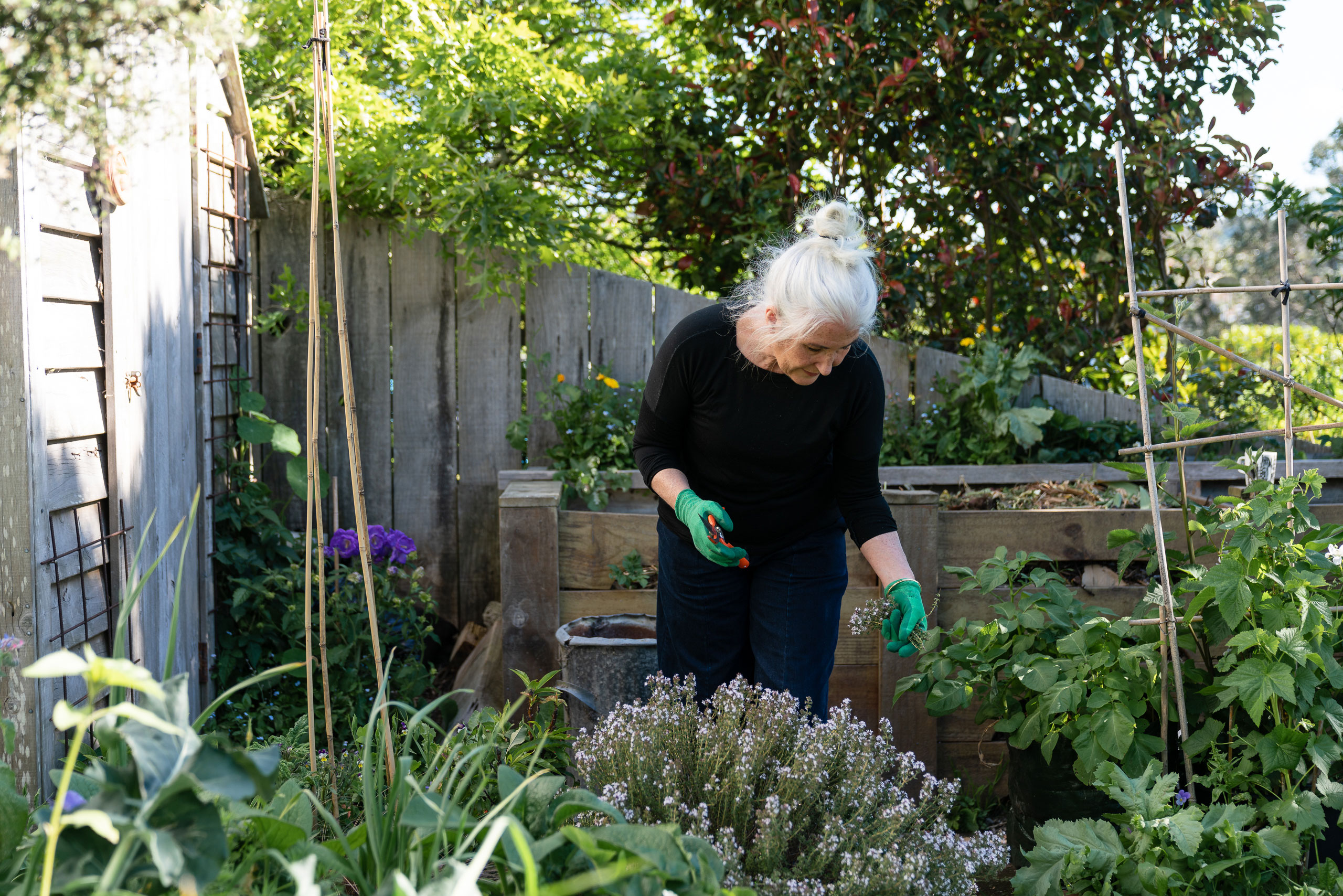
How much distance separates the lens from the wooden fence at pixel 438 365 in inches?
134

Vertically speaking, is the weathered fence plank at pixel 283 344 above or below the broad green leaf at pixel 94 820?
above

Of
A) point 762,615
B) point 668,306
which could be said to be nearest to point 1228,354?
point 762,615

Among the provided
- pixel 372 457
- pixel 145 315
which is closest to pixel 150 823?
pixel 145 315

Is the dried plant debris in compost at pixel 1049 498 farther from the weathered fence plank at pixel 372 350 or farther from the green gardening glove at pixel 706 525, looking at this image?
the weathered fence plank at pixel 372 350

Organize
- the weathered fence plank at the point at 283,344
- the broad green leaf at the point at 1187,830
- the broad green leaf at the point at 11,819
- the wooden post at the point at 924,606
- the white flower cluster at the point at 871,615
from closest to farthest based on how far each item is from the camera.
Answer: the broad green leaf at the point at 11,819 < the broad green leaf at the point at 1187,830 < the white flower cluster at the point at 871,615 < the wooden post at the point at 924,606 < the weathered fence plank at the point at 283,344

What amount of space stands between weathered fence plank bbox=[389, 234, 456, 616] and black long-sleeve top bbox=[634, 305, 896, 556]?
1.50 meters

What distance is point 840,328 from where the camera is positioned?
1.80 metres

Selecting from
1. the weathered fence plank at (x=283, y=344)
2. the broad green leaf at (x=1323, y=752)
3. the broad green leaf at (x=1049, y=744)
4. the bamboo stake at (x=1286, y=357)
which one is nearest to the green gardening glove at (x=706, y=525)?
the broad green leaf at (x=1049, y=744)

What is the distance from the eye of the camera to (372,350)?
11.3ft

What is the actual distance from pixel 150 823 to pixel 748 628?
1.52 meters

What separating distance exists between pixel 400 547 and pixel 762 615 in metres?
1.44

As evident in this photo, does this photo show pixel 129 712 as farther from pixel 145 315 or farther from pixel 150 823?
pixel 145 315

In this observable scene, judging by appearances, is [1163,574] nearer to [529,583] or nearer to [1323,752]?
[1323,752]

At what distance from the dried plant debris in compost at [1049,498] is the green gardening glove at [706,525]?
119cm
